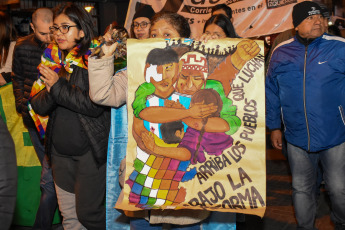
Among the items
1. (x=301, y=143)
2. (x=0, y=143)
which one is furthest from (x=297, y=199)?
(x=0, y=143)

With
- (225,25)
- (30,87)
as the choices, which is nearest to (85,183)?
(30,87)

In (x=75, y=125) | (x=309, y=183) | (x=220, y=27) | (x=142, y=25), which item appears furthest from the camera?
(x=142, y=25)

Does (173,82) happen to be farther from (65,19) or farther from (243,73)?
(65,19)

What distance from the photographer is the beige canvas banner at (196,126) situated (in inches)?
115

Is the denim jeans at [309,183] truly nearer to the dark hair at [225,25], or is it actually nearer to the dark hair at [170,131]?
the dark hair at [225,25]

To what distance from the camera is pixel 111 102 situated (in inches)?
129

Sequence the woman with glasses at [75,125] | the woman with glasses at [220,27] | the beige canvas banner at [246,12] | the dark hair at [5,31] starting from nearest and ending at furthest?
the woman with glasses at [75,125]
the woman with glasses at [220,27]
the dark hair at [5,31]
the beige canvas banner at [246,12]

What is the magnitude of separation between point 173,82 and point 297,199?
1935mm

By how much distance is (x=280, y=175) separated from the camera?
691cm

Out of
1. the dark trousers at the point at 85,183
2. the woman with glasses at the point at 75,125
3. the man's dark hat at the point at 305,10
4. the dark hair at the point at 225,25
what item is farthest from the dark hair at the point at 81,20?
the man's dark hat at the point at 305,10

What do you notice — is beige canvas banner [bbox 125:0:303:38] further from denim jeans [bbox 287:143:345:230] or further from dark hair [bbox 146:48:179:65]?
dark hair [bbox 146:48:179:65]

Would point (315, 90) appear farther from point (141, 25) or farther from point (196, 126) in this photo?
point (141, 25)

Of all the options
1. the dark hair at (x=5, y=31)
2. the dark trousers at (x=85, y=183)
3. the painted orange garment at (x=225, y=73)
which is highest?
the dark hair at (x=5, y=31)

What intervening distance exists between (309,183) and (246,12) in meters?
2.90
